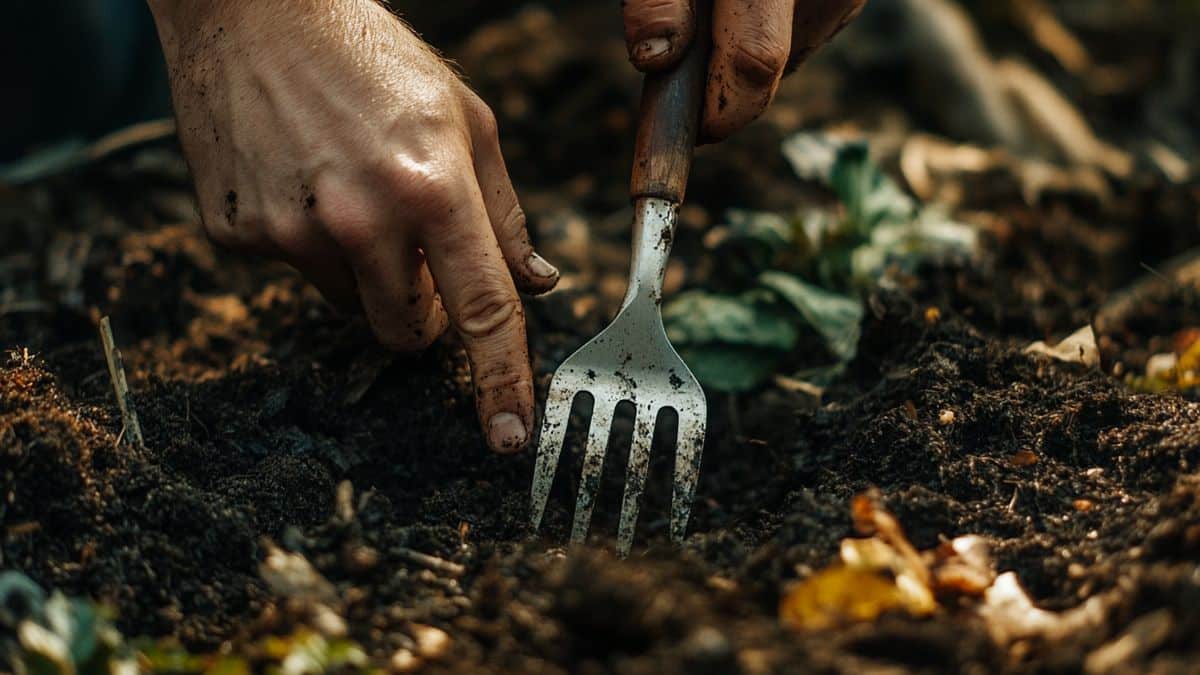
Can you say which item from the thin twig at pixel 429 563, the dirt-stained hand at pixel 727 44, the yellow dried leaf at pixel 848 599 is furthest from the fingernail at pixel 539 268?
the yellow dried leaf at pixel 848 599

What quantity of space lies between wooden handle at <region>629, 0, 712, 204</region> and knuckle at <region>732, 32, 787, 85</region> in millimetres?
93

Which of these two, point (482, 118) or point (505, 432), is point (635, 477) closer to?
point (505, 432)

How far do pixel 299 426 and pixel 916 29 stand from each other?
3817 millimetres

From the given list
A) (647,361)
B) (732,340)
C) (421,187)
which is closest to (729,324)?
(732,340)

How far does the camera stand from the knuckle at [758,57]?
195 centimetres

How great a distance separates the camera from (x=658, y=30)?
194cm

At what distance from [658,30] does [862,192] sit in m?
1.27

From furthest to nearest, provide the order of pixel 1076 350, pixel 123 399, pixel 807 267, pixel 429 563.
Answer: pixel 807 267, pixel 1076 350, pixel 123 399, pixel 429 563

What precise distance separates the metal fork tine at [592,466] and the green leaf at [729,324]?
735 millimetres

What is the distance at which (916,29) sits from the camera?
4.79 metres

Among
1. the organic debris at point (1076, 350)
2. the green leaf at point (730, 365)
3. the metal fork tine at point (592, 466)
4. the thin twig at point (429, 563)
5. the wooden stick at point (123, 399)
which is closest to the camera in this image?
the thin twig at point (429, 563)

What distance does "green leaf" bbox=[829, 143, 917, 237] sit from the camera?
9.82 feet

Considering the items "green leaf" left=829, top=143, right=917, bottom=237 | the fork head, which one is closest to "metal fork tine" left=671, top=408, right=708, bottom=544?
the fork head

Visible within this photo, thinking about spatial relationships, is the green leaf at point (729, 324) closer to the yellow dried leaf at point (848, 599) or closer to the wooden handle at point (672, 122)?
the wooden handle at point (672, 122)
